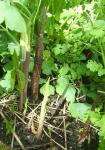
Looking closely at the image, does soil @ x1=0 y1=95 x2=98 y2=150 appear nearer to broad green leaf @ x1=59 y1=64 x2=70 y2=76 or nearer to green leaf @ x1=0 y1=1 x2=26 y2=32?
broad green leaf @ x1=59 y1=64 x2=70 y2=76

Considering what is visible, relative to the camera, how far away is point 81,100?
1837mm

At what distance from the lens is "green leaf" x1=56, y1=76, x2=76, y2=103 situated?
68.1 inches

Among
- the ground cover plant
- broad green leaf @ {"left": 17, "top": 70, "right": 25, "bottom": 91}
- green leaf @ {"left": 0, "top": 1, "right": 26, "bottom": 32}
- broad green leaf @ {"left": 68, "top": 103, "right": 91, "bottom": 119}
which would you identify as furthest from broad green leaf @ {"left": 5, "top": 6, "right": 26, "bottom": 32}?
broad green leaf @ {"left": 68, "top": 103, "right": 91, "bottom": 119}

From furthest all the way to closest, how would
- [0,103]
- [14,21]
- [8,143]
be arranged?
[0,103] → [8,143] → [14,21]

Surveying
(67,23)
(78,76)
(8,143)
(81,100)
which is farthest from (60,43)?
(8,143)

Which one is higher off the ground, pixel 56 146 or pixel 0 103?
pixel 0 103

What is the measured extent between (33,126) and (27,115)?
8 centimetres

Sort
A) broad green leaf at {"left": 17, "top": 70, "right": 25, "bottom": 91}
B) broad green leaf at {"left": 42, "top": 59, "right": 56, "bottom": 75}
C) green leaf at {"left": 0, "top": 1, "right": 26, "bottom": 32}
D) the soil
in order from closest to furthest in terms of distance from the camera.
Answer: green leaf at {"left": 0, "top": 1, "right": 26, "bottom": 32}, broad green leaf at {"left": 17, "top": 70, "right": 25, "bottom": 91}, the soil, broad green leaf at {"left": 42, "top": 59, "right": 56, "bottom": 75}

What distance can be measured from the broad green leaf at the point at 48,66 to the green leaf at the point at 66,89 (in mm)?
85

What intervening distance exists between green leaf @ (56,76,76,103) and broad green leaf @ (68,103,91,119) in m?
0.03

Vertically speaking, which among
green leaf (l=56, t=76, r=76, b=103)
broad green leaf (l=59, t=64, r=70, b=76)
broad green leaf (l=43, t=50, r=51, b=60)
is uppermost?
broad green leaf (l=43, t=50, r=51, b=60)

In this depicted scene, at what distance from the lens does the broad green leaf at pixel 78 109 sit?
1.69m

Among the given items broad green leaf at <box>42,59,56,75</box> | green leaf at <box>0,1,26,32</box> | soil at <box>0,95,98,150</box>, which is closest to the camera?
green leaf at <box>0,1,26,32</box>

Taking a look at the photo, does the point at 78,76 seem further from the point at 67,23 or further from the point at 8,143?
the point at 8,143
